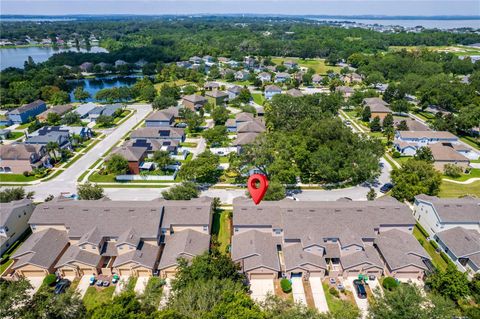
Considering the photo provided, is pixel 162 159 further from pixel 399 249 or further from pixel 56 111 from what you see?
pixel 56 111

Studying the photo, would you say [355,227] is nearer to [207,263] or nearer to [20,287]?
[207,263]

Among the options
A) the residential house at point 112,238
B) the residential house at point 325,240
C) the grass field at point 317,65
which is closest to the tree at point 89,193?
the residential house at point 112,238

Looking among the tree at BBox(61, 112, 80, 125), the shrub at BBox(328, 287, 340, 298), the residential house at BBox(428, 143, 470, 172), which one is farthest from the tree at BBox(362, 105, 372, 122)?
the tree at BBox(61, 112, 80, 125)

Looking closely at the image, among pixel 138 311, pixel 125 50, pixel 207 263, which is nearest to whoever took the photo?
pixel 138 311

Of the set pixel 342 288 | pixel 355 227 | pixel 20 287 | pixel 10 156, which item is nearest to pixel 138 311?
pixel 20 287

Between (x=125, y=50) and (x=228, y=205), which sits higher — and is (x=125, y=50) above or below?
above

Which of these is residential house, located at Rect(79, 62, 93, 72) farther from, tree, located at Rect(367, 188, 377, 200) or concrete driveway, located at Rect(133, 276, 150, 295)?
tree, located at Rect(367, 188, 377, 200)
